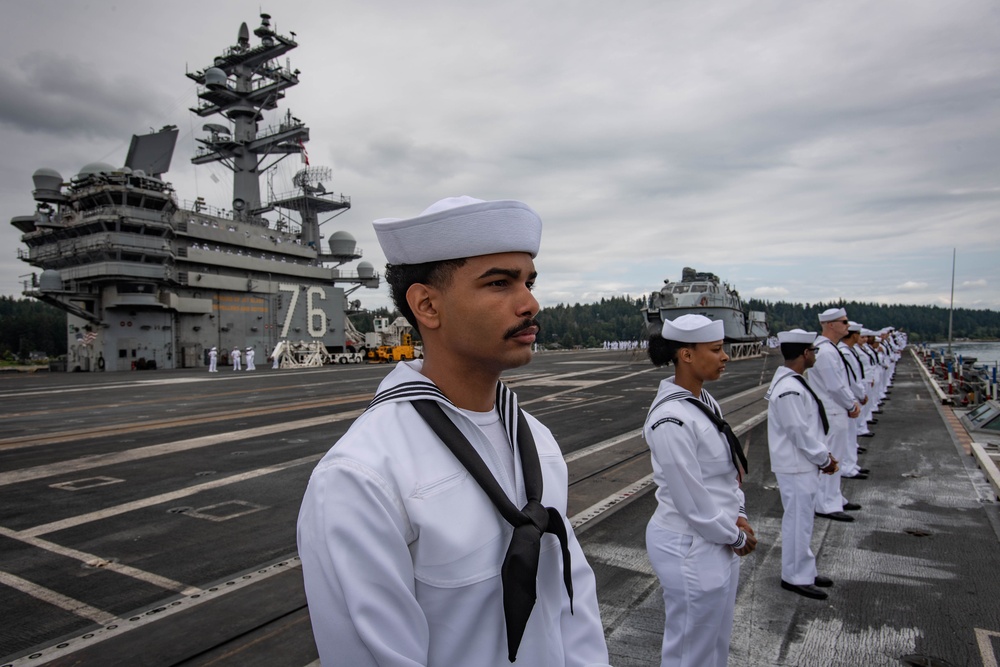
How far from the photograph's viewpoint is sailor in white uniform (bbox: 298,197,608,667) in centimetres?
123

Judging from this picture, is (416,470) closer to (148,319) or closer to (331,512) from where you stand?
(331,512)

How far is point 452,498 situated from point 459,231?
71 cm

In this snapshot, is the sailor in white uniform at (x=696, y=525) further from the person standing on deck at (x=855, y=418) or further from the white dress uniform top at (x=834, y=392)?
the person standing on deck at (x=855, y=418)

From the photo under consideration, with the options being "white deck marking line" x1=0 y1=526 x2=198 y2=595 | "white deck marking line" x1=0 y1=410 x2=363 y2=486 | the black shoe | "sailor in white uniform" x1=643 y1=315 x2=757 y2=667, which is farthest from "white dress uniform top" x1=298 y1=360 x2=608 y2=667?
"white deck marking line" x1=0 y1=410 x2=363 y2=486

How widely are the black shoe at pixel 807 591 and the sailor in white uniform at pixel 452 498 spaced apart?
11.6 feet

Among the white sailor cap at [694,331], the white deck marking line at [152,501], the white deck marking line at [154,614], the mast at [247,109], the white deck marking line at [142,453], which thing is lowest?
the white deck marking line at [154,614]

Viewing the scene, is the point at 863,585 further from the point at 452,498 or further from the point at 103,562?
the point at 103,562

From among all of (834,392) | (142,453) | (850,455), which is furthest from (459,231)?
(142,453)

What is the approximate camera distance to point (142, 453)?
31.8 feet

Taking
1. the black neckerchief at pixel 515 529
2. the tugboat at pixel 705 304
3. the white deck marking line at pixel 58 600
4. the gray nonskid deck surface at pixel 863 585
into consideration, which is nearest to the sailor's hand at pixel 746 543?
the gray nonskid deck surface at pixel 863 585

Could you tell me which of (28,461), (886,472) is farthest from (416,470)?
(28,461)

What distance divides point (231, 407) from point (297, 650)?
13682 mm

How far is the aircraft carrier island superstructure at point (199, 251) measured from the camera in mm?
34719

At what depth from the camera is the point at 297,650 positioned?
360 cm
